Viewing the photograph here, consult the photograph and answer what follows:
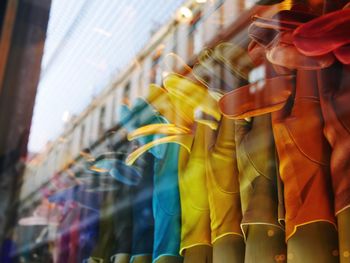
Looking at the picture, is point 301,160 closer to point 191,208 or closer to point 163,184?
point 191,208

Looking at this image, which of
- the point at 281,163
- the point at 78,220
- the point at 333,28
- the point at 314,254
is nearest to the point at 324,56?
the point at 333,28

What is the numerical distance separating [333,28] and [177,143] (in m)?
0.44

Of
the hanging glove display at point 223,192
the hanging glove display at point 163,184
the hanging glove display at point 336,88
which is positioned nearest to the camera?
the hanging glove display at point 336,88

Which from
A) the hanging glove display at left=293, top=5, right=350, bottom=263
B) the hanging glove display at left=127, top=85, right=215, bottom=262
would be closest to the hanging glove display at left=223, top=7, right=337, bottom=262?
the hanging glove display at left=293, top=5, right=350, bottom=263

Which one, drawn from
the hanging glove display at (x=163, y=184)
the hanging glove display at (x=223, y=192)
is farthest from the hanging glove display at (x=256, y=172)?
the hanging glove display at (x=163, y=184)

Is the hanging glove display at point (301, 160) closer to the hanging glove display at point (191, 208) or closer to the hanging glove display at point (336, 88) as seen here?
the hanging glove display at point (336, 88)

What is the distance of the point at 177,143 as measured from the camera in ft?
3.62

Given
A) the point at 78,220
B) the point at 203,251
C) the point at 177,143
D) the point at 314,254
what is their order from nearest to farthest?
the point at 314,254 < the point at 203,251 < the point at 177,143 < the point at 78,220

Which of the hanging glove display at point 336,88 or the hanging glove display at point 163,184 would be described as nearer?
the hanging glove display at point 336,88

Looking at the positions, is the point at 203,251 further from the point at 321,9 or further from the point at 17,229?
the point at 321,9

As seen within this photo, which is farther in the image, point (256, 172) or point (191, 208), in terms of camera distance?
point (191, 208)

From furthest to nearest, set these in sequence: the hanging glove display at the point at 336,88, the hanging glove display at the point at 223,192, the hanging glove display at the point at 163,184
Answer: the hanging glove display at the point at 163,184
the hanging glove display at the point at 223,192
the hanging glove display at the point at 336,88

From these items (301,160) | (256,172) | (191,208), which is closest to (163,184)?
(191,208)

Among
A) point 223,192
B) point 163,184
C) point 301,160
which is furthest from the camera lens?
point 163,184
